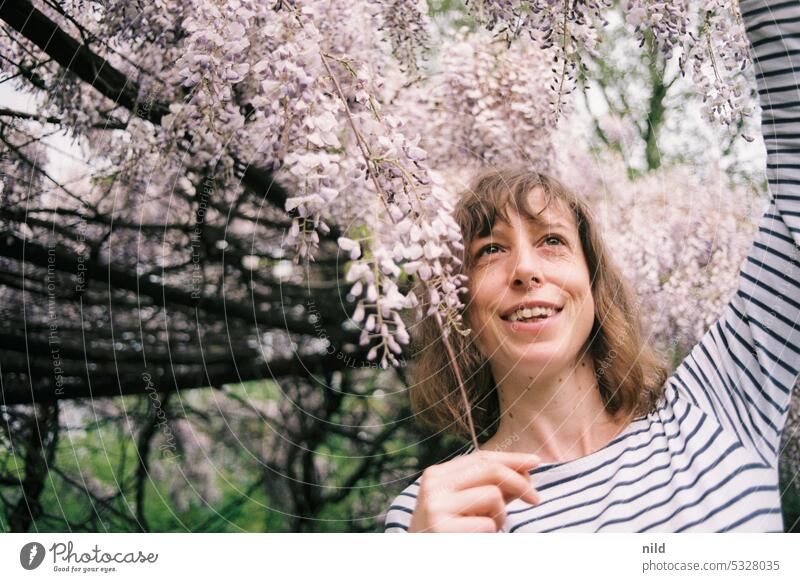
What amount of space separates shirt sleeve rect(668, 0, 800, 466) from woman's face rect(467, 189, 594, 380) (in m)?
0.15

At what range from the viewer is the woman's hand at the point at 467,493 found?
0.68m

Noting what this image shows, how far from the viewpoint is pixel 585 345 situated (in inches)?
34.6

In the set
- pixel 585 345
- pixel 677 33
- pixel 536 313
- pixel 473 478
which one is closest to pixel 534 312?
pixel 536 313

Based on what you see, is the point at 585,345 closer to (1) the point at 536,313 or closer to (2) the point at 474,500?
(1) the point at 536,313

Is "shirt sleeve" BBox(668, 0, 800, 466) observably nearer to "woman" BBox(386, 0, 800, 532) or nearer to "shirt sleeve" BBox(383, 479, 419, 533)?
"woman" BBox(386, 0, 800, 532)

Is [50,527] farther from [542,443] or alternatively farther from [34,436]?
[542,443]

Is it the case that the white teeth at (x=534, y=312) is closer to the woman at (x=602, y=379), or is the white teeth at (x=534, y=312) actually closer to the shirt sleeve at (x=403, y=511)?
the woman at (x=602, y=379)

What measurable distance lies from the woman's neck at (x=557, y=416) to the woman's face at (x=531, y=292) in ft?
0.07

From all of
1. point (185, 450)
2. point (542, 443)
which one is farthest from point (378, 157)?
point (185, 450)

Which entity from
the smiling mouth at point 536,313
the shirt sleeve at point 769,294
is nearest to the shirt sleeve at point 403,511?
the smiling mouth at point 536,313

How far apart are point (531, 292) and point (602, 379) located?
0.16 metres

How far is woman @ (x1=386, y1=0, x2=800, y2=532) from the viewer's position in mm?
723

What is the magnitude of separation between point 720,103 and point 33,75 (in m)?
0.93

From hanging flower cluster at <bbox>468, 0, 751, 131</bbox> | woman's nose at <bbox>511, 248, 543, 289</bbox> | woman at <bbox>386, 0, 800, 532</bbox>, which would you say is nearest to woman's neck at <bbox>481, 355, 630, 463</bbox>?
woman at <bbox>386, 0, 800, 532</bbox>
